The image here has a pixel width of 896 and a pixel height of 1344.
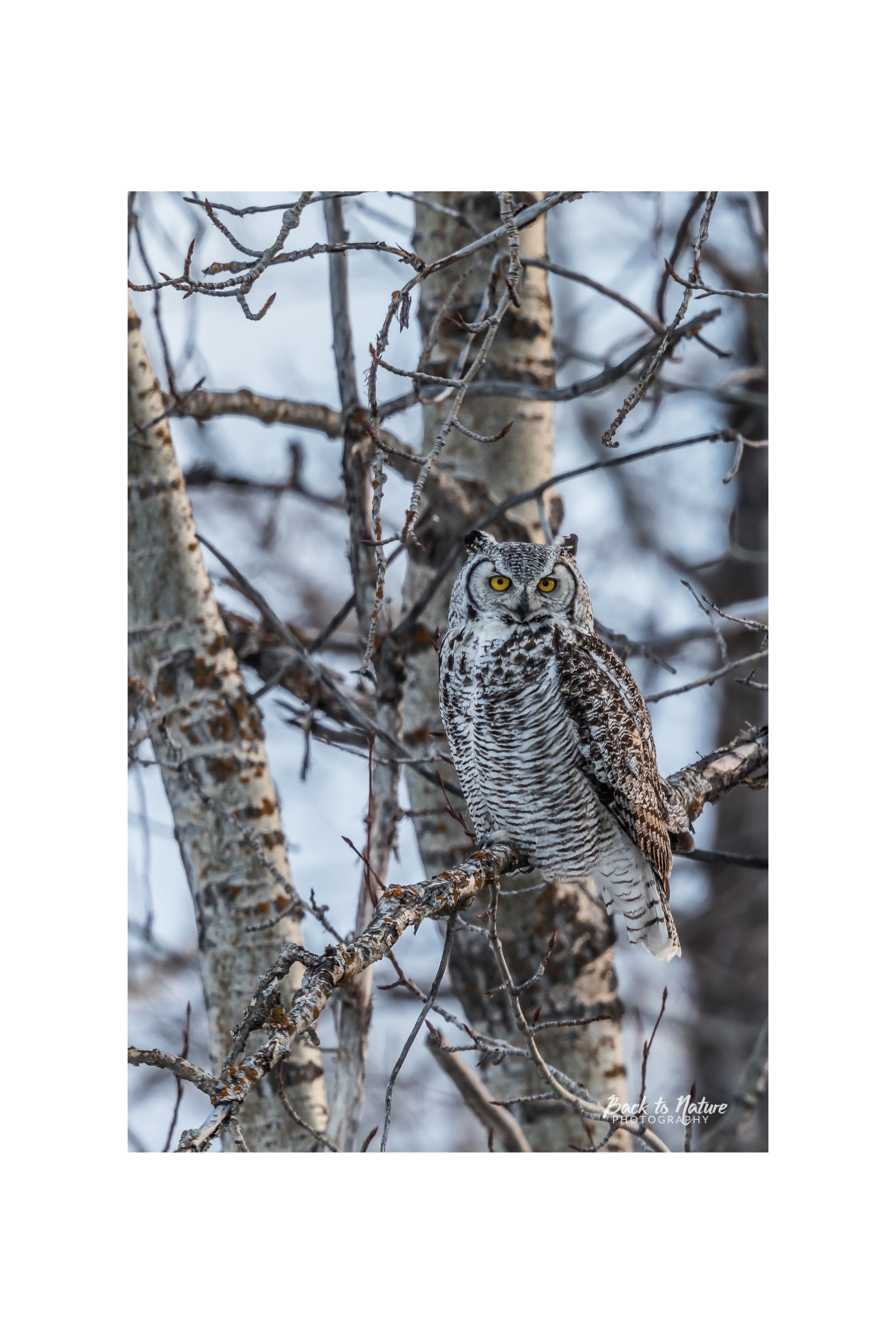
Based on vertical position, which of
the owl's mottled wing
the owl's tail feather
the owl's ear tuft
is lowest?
the owl's tail feather

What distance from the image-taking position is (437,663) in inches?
120

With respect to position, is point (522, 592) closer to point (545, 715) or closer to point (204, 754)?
point (545, 715)

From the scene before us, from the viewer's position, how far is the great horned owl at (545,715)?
84.7 inches

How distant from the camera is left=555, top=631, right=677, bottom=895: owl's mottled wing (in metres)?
2.17

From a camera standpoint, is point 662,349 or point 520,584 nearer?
point 662,349

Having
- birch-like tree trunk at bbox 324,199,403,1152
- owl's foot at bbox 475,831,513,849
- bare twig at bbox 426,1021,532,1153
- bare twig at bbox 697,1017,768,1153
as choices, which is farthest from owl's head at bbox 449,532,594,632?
bare twig at bbox 697,1017,768,1153

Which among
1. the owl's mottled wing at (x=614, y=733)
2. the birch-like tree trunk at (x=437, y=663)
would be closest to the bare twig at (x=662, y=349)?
the owl's mottled wing at (x=614, y=733)

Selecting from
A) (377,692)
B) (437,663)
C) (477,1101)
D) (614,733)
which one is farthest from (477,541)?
(477,1101)

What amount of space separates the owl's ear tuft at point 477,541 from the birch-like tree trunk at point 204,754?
36.5 inches

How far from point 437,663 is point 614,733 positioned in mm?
934

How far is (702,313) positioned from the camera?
267 cm

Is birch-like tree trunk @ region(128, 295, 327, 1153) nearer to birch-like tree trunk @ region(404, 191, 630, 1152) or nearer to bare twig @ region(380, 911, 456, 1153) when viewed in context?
birch-like tree trunk @ region(404, 191, 630, 1152)
